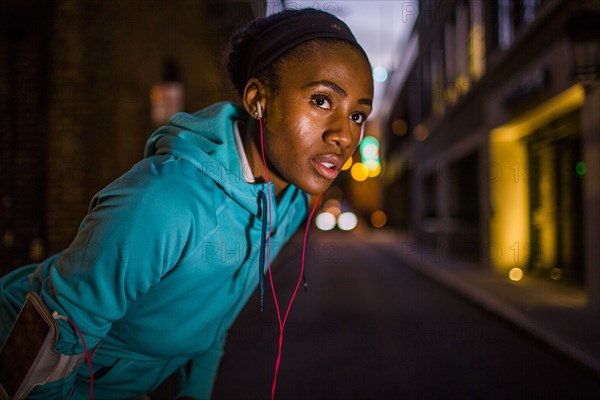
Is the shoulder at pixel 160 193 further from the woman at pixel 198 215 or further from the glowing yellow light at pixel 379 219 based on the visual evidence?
the glowing yellow light at pixel 379 219

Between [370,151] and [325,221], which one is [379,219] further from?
[370,151]

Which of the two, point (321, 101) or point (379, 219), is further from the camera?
point (379, 219)

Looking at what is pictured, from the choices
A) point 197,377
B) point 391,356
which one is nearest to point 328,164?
point 197,377

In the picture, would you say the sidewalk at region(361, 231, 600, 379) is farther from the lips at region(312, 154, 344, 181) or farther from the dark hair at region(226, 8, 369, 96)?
the dark hair at region(226, 8, 369, 96)

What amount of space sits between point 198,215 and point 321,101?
49 centimetres

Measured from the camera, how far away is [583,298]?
7316mm

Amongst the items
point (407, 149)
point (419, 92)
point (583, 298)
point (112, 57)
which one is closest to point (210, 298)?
point (112, 57)

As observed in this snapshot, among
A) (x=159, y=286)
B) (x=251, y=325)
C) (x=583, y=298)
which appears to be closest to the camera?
(x=159, y=286)

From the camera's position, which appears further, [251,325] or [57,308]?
[251,325]

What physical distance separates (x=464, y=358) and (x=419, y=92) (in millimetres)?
18099

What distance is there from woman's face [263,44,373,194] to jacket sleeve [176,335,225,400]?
2.51ft

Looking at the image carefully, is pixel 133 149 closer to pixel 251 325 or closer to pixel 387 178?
pixel 251 325

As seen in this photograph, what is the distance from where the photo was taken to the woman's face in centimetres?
131

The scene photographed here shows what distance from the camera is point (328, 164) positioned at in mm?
1395
